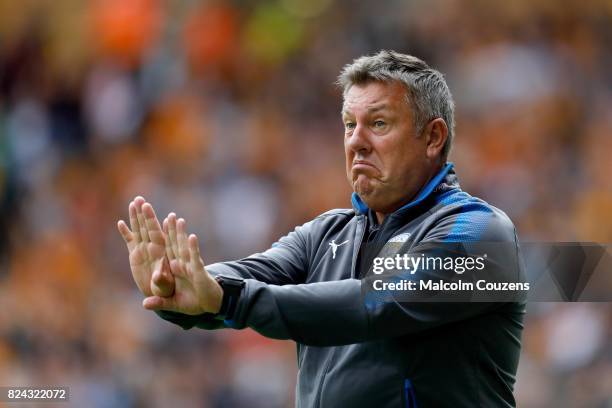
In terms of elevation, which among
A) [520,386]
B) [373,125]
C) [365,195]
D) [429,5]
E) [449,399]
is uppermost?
[429,5]

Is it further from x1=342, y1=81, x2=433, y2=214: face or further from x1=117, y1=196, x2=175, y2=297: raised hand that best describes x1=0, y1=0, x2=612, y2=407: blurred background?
x1=117, y1=196, x2=175, y2=297: raised hand

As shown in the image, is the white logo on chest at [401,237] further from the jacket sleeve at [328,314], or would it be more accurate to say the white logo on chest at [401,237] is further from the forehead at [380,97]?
the forehead at [380,97]

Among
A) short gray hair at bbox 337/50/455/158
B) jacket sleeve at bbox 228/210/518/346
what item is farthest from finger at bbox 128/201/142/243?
short gray hair at bbox 337/50/455/158

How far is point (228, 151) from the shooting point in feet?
27.9

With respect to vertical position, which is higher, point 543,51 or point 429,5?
point 429,5

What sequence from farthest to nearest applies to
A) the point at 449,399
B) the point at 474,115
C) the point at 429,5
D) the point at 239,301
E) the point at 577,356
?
the point at 429,5 < the point at 474,115 < the point at 577,356 < the point at 449,399 < the point at 239,301

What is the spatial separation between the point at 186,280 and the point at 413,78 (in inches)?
41.0

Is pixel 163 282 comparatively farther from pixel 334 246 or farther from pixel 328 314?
pixel 334 246

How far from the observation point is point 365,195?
10.8 feet

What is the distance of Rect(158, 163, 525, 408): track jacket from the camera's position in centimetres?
274

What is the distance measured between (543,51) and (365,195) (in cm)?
508

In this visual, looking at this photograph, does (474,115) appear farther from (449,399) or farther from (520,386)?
(449,399)

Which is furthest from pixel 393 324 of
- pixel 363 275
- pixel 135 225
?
pixel 135 225

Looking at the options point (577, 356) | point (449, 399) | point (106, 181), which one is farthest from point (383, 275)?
point (106, 181)
